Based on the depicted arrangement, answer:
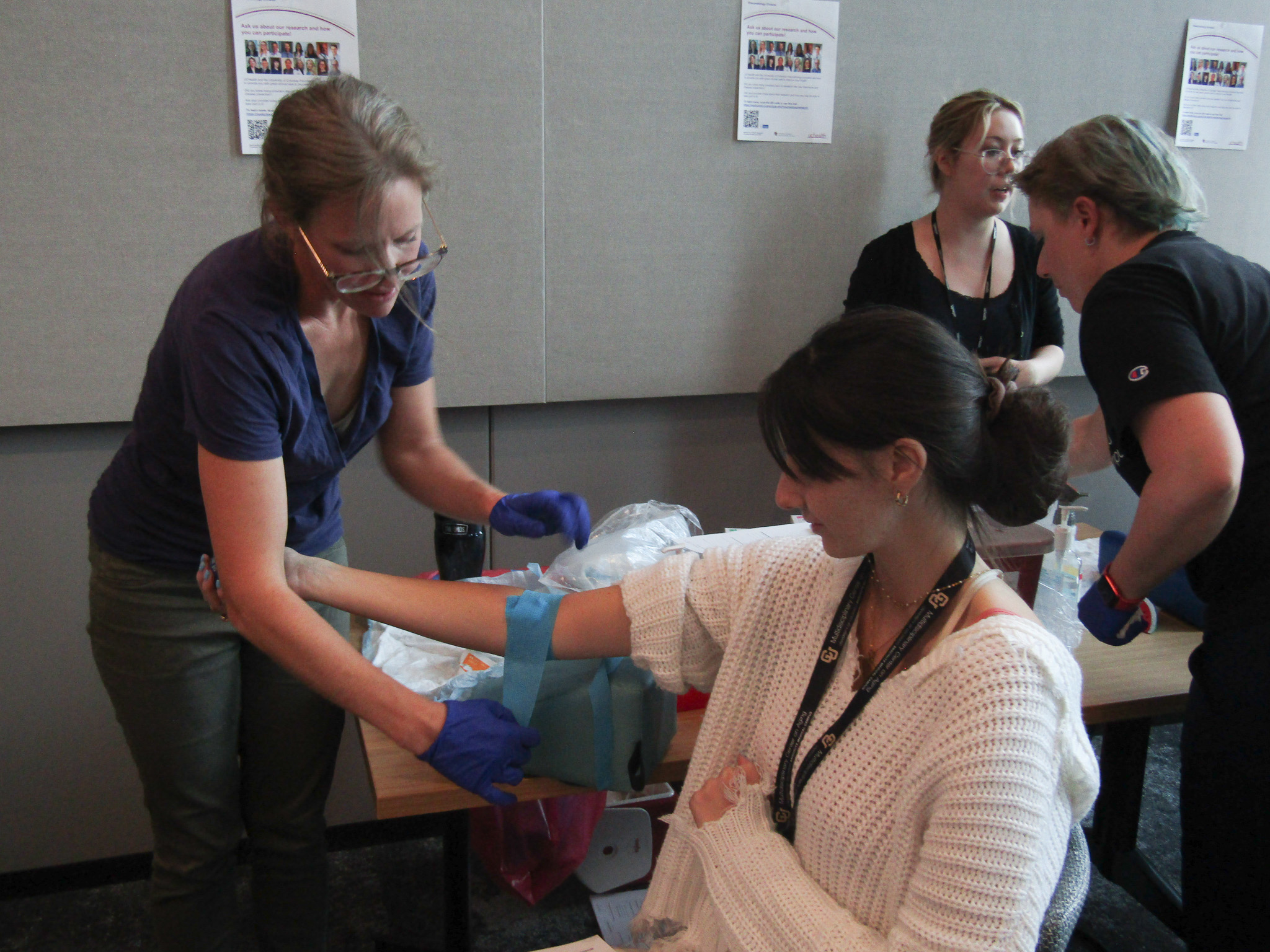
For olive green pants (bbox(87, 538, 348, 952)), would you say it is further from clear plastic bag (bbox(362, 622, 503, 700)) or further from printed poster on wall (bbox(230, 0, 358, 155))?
printed poster on wall (bbox(230, 0, 358, 155))

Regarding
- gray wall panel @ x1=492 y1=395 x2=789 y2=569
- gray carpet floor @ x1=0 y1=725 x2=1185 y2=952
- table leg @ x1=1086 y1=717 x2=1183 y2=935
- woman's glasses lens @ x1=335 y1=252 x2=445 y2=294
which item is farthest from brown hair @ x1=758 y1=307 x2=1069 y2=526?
gray carpet floor @ x1=0 y1=725 x2=1185 y2=952

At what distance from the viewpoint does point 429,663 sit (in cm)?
145

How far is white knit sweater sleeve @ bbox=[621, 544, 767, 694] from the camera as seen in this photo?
1.19 metres

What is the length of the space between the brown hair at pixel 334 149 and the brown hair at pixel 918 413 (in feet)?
1.58

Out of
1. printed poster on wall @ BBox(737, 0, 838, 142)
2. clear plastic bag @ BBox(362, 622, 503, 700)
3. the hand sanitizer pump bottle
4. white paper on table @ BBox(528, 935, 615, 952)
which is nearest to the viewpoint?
white paper on table @ BBox(528, 935, 615, 952)

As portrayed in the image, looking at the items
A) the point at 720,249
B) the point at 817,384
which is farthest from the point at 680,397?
the point at 817,384

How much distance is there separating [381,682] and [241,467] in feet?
0.98

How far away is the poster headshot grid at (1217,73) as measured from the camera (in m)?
2.49

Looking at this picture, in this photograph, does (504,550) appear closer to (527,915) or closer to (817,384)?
(527,915)

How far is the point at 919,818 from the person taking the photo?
37.6 inches

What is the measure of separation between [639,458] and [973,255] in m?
0.90

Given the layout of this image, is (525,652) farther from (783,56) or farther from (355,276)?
(783,56)

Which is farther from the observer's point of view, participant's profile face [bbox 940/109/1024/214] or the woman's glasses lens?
participant's profile face [bbox 940/109/1024/214]

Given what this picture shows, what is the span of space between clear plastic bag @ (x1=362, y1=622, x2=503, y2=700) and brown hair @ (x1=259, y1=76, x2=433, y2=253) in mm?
608
